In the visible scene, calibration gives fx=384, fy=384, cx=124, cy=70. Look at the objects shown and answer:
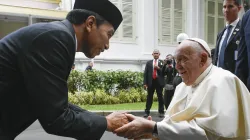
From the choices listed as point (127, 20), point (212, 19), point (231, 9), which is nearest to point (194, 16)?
point (212, 19)

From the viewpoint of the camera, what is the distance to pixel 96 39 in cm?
211

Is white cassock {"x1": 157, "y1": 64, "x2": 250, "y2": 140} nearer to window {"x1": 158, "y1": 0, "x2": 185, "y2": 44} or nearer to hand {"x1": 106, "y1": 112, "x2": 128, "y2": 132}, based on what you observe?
hand {"x1": 106, "y1": 112, "x2": 128, "y2": 132}

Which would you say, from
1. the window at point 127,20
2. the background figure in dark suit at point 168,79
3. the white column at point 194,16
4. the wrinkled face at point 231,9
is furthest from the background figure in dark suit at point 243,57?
the white column at point 194,16

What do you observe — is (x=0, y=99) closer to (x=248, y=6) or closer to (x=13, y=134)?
(x=13, y=134)

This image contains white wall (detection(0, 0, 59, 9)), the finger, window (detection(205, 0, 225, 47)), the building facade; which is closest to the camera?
the finger

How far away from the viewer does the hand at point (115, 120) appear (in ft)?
6.86

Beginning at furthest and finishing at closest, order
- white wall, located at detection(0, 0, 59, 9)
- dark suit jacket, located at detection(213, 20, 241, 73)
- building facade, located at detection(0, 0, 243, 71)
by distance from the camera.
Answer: white wall, located at detection(0, 0, 59, 9) < building facade, located at detection(0, 0, 243, 71) < dark suit jacket, located at detection(213, 20, 241, 73)

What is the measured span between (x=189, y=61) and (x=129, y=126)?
2.14ft

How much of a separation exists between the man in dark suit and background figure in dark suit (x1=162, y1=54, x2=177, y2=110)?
7.09 meters

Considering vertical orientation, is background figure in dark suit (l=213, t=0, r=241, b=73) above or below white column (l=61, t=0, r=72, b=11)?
below

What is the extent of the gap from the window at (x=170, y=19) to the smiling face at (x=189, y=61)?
14562mm

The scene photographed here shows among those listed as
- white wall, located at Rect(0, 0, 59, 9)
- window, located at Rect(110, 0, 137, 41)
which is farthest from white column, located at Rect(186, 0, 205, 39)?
white wall, located at Rect(0, 0, 59, 9)

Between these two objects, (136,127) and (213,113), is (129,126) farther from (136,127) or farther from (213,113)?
(213,113)

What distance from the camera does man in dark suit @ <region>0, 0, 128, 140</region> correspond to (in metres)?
1.80
